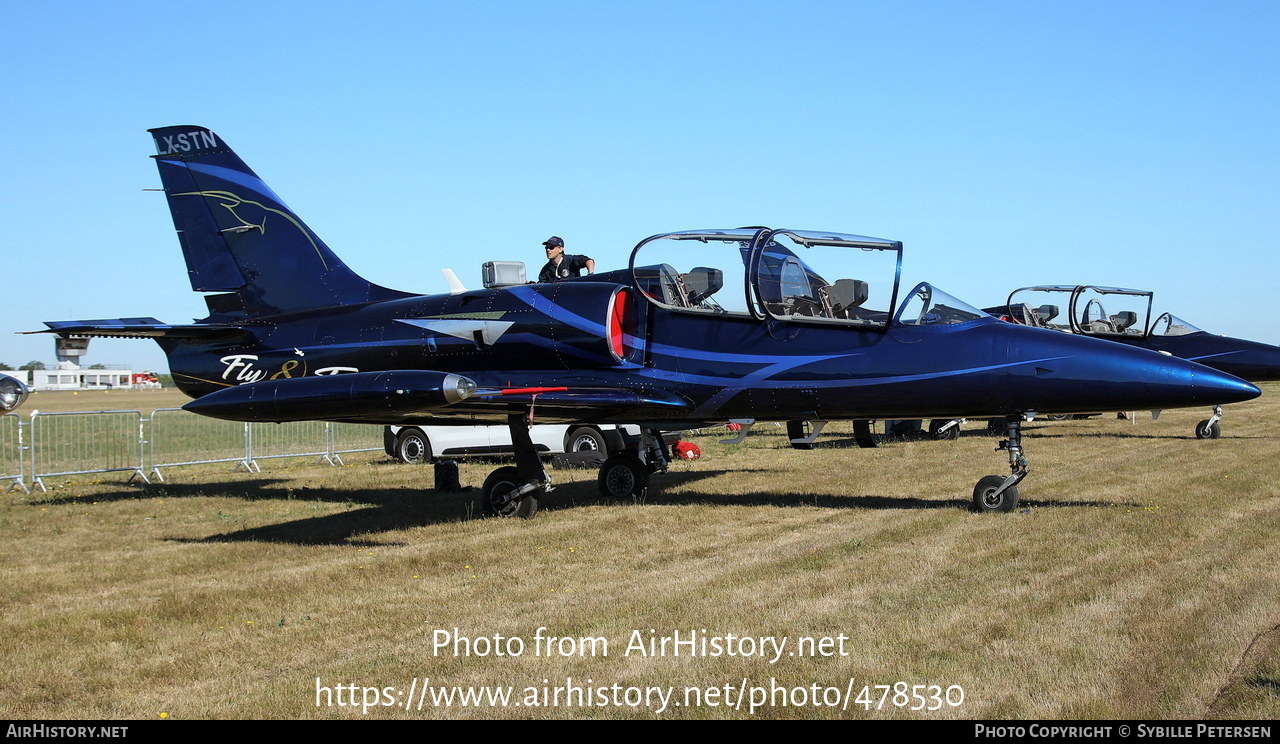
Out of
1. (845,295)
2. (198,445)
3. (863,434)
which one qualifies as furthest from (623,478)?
(198,445)

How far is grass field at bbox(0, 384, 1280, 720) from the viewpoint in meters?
5.21

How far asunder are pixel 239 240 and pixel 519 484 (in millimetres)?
6091

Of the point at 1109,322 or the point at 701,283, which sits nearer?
the point at 701,283

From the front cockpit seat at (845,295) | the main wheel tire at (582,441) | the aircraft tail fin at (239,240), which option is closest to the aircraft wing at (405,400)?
the front cockpit seat at (845,295)

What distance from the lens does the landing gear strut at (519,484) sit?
1223cm

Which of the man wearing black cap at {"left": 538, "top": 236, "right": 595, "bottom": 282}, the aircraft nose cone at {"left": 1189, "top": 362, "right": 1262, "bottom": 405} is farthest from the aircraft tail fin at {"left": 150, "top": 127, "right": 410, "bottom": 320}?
the aircraft nose cone at {"left": 1189, "top": 362, "right": 1262, "bottom": 405}

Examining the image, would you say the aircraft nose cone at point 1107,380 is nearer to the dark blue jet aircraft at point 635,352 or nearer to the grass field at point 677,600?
the dark blue jet aircraft at point 635,352

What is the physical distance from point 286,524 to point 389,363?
241 cm

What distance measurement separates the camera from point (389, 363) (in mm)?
13383

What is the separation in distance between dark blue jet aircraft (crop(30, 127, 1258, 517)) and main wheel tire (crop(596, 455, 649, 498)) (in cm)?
2

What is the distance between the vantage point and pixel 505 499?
40.1 feet

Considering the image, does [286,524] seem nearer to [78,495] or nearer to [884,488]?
[78,495]

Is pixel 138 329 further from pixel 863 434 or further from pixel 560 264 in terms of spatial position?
pixel 863 434

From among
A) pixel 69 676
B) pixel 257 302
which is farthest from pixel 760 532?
pixel 257 302
